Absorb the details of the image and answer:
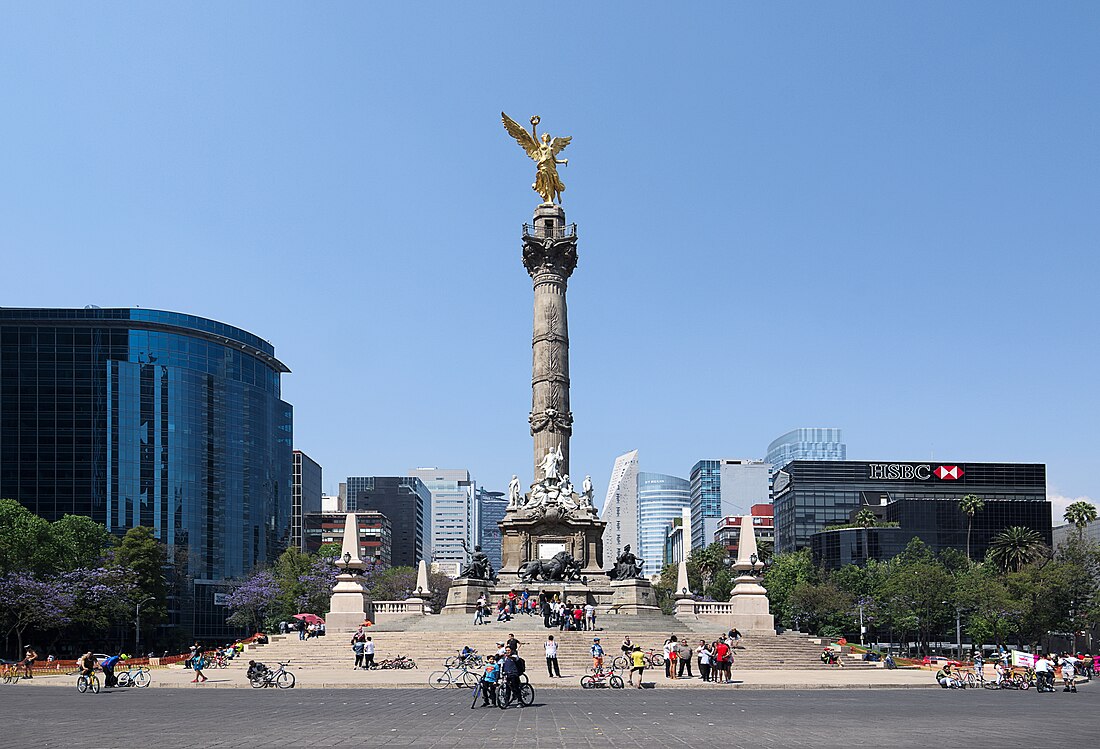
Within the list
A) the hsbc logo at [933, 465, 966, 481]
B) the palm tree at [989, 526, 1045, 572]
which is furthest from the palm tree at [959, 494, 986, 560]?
the hsbc logo at [933, 465, 966, 481]

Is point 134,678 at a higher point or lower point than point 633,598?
lower

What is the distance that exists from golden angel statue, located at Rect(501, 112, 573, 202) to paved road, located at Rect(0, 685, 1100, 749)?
4762 centimetres

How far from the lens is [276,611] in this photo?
102 meters

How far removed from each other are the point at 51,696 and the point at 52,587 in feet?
143

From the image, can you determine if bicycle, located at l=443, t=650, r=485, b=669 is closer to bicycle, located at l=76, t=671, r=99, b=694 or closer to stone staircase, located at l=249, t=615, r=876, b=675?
stone staircase, located at l=249, t=615, r=876, b=675

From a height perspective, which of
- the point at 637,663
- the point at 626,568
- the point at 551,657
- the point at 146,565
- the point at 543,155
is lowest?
the point at 551,657

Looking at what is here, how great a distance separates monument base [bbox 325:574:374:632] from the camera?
60.9 metres

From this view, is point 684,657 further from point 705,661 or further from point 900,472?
point 900,472

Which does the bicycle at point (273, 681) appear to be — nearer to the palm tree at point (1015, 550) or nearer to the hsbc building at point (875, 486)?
the palm tree at point (1015, 550)

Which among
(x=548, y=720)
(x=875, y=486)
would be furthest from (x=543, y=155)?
(x=875, y=486)

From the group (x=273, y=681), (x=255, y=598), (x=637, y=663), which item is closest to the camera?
(x=637, y=663)

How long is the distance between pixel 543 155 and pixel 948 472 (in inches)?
3739

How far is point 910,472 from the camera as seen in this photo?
504 ft

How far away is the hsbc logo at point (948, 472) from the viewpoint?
498 feet
